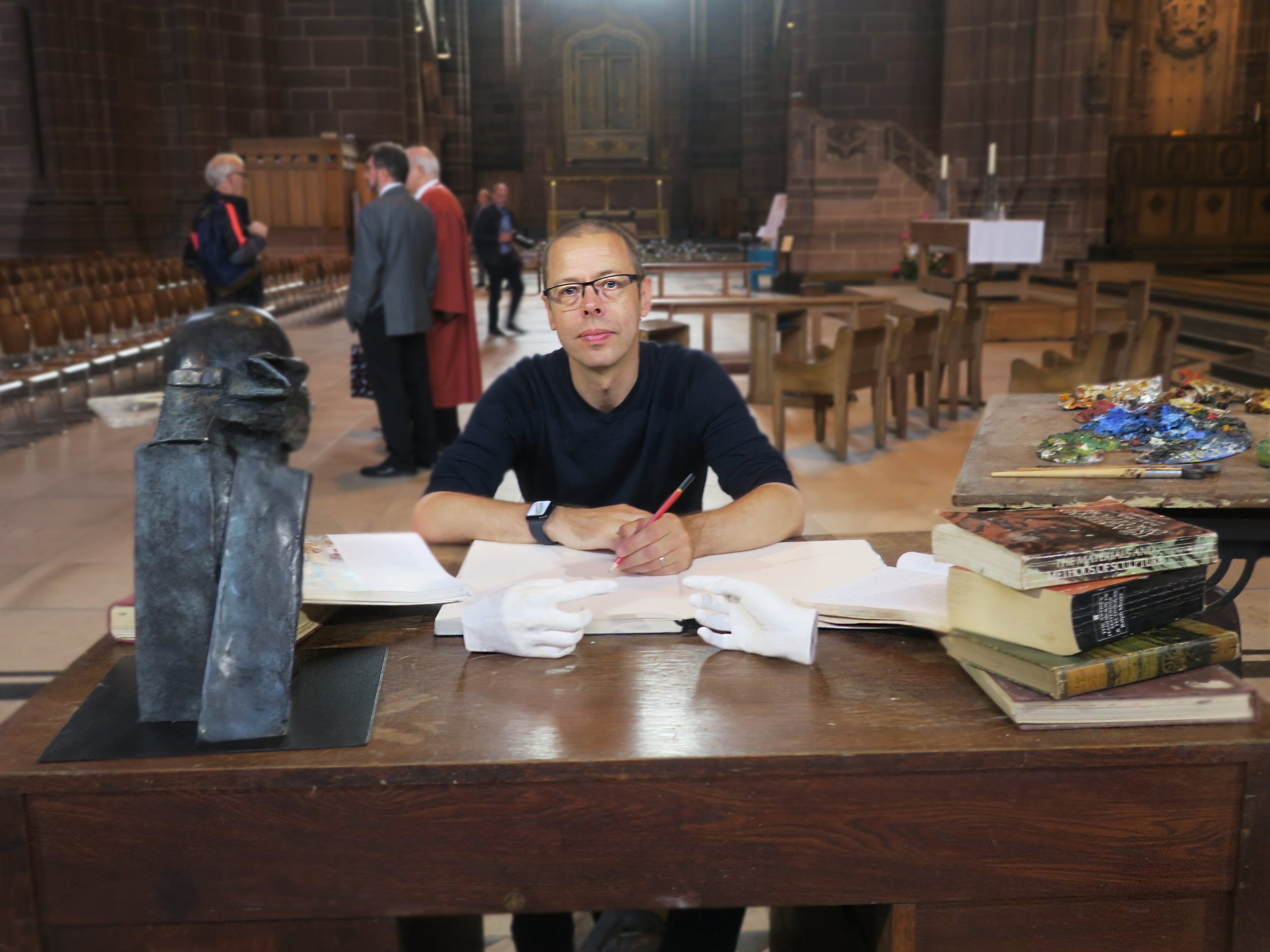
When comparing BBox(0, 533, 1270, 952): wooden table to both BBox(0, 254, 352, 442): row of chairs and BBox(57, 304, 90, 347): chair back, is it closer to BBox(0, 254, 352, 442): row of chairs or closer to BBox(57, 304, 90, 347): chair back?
BBox(0, 254, 352, 442): row of chairs

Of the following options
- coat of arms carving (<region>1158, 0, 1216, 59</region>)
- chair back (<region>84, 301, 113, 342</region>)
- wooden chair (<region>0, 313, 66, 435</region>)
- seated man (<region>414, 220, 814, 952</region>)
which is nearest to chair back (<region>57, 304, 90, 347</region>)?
chair back (<region>84, 301, 113, 342</region>)

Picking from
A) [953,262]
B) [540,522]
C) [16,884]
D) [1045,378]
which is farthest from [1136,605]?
[953,262]

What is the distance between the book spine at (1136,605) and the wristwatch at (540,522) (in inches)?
40.0

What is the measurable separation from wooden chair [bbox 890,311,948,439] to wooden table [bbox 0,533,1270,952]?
6566mm

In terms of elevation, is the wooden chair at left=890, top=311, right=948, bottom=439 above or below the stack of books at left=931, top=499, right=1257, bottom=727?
below

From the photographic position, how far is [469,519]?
2.27 m

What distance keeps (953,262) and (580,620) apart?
11465mm

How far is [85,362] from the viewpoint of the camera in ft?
27.0

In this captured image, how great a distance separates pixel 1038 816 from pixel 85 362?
8164 millimetres

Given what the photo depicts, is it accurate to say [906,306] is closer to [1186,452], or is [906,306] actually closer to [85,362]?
[85,362]

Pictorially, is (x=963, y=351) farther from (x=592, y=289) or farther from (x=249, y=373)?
(x=249, y=373)

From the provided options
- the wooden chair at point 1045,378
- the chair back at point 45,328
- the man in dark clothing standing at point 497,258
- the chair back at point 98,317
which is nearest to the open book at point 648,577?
the wooden chair at point 1045,378

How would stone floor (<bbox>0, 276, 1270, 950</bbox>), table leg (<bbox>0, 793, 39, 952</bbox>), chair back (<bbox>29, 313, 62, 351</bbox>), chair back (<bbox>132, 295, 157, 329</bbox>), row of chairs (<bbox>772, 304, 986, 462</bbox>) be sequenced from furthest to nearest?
chair back (<bbox>132, 295, 157, 329</bbox>) → chair back (<bbox>29, 313, 62, 351</bbox>) → row of chairs (<bbox>772, 304, 986, 462</bbox>) → stone floor (<bbox>0, 276, 1270, 950</bbox>) → table leg (<bbox>0, 793, 39, 952</bbox>)

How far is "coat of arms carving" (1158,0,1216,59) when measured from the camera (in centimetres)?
1934
